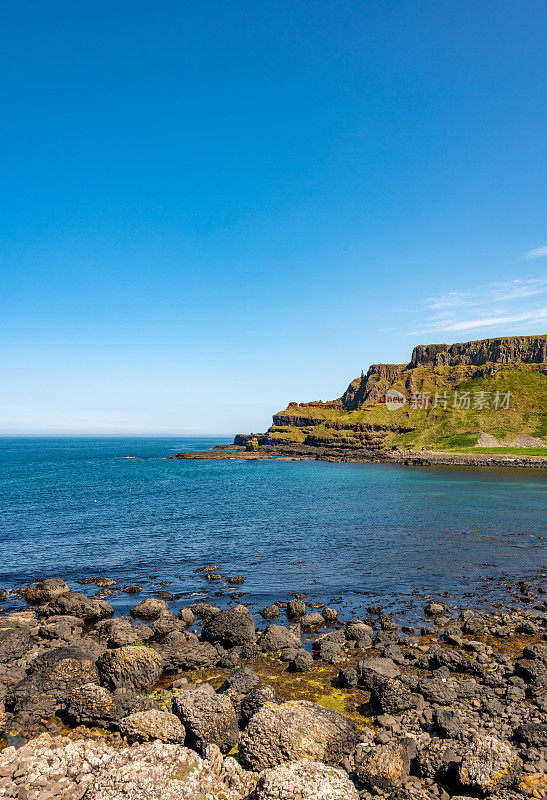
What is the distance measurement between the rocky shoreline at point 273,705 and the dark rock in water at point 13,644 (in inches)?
3.7

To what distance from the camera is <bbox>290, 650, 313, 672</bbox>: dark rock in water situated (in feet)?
73.2

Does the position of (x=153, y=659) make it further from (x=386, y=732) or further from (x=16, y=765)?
(x=386, y=732)

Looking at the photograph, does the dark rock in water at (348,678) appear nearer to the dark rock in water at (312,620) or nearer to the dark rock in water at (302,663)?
the dark rock in water at (302,663)

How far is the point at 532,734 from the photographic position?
610 inches

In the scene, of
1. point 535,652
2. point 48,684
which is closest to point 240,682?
point 48,684

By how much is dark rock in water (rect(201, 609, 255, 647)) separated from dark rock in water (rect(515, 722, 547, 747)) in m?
14.0

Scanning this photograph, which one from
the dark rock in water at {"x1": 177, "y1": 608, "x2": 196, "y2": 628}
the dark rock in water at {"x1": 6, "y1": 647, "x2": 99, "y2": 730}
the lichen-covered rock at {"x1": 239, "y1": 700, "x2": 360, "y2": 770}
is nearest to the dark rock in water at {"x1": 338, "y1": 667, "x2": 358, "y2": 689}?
the lichen-covered rock at {"x1": 239, "y1": 700, "x2": 360, "y2": 770}

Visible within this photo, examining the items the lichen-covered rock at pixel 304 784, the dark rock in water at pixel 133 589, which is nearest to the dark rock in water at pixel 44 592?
the dark rock in water at pixel 133 589

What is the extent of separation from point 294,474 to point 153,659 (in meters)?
121

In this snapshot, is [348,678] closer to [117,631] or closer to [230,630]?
[230,630]

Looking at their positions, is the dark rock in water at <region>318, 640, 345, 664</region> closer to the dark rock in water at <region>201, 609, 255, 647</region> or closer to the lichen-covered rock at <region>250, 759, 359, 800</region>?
the dark rock in water at <region>201, 609, 255, 647</region>

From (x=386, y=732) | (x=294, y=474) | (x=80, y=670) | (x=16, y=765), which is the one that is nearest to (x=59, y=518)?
(x=80, y=670)

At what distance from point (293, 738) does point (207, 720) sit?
126 inches

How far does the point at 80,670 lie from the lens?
20047 mm
